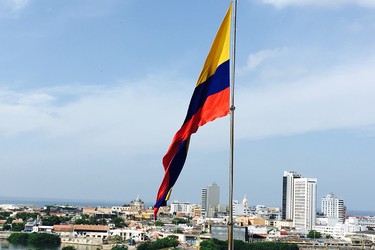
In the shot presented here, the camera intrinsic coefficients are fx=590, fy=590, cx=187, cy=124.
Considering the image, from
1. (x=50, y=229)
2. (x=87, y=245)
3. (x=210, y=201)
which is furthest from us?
(x=210, y=201)

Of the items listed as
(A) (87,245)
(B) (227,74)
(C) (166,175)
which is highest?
(B) (227,74)

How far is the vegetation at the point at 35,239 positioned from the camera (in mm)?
26719

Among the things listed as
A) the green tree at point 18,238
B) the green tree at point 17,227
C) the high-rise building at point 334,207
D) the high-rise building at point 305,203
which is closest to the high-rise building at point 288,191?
the high-rise building at point 305,203

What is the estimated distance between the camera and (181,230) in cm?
3197

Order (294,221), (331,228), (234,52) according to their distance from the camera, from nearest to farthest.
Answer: (234,52), (331,228), (294,221)

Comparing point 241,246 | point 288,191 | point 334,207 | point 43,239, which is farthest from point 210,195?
point 241,246

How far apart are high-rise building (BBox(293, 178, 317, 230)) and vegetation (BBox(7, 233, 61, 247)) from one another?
21065 millimetres

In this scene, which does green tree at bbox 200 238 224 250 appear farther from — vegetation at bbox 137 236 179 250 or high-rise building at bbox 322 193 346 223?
high-rise building at bbox 322 193 346 223

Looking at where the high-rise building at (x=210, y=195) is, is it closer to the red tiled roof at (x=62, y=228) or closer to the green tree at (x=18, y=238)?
the red tiled roof at (x=62, y=228)

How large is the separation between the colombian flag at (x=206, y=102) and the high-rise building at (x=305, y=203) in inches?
1601

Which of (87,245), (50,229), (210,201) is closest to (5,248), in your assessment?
(87,245)

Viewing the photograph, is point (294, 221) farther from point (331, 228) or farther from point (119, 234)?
point (119, 234)

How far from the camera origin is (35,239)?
2672 centimetres

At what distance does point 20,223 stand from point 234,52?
107ft
